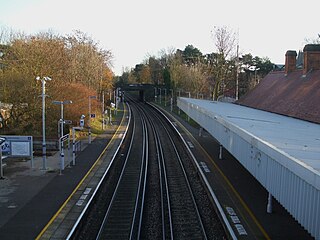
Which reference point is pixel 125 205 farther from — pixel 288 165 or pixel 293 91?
pixel 293 91

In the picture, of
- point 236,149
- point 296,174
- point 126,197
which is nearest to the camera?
point 296,174

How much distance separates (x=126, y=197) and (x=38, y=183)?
4106 millimetres

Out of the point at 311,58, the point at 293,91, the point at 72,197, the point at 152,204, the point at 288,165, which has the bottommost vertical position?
the point at 152,204

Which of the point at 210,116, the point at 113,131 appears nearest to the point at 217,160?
the point at 210,116

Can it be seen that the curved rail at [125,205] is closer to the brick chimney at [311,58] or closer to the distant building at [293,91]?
the distant building at [293,91]

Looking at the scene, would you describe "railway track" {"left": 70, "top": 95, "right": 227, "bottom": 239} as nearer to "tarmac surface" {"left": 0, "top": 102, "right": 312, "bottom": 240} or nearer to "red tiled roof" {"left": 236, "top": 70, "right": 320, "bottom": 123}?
"tarmac surface" {"left": 0, "top": 102, "right": 312, "bottom": 240}

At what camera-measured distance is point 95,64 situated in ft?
161

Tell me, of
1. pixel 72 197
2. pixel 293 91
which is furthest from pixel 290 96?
pixel 72 197

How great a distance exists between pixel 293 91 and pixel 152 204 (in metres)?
15.1

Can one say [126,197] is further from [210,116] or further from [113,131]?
[113,131]

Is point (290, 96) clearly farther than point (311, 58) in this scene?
No

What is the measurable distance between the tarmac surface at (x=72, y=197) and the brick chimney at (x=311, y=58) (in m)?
9.51

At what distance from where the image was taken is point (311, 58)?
2730 centimetres

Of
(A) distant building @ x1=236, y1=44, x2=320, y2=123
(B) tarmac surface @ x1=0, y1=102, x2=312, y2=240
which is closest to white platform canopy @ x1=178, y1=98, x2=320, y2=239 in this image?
(B) tarmac surface @ x1=0, y1=102, x2=312, y2=240
